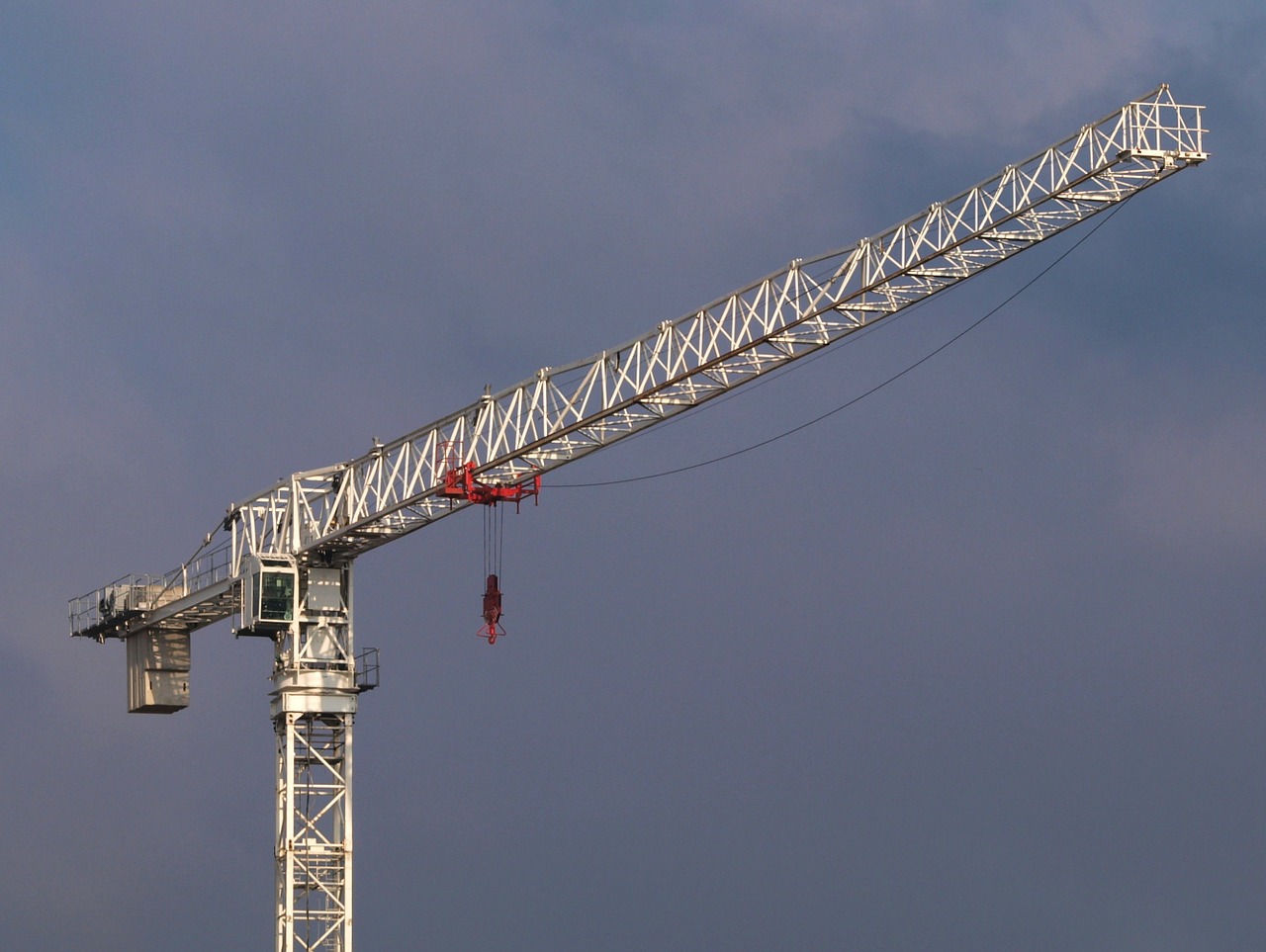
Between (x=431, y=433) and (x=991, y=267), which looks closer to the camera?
(x=991, y=267)

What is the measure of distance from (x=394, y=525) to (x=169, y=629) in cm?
1732

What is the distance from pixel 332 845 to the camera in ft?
390

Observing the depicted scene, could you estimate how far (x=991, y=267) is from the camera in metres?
108

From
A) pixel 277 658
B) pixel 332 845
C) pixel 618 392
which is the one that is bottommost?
pixel 332 845

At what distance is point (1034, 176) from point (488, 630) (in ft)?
89.7

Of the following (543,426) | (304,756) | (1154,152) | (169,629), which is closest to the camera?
(1154,152)

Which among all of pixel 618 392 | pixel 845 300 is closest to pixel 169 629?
pixel 618 392

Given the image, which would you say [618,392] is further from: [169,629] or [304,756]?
[169,629]

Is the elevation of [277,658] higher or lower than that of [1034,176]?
lower

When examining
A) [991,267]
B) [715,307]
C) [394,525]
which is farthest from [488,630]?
[991,267]

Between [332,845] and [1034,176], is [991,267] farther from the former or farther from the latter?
[332,845]

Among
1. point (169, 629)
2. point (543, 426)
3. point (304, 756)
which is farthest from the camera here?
point (169, 629)

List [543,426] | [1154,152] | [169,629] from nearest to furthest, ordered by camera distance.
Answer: [1154,152], [543,426], [169,629]

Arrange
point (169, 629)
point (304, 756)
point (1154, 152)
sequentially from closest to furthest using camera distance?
point (1154, 152) → point (304, 756) → point (169, 629)
